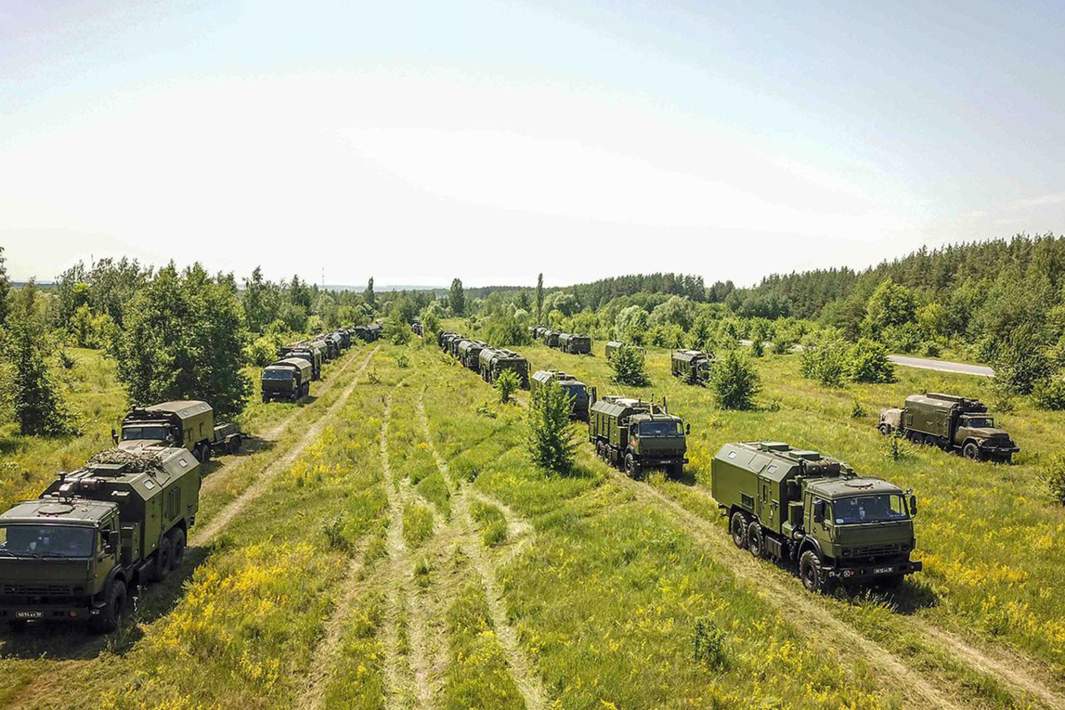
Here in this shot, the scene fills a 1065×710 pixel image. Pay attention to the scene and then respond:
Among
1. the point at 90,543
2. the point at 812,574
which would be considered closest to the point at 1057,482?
the point at 812,574

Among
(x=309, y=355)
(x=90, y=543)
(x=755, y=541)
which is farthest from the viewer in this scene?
(x=309, y=355)

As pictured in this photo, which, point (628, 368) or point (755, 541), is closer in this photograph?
point (755, 541)

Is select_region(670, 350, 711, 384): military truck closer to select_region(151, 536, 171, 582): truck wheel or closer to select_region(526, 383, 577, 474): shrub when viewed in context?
select_region(526, 383, 577, 474): shrub

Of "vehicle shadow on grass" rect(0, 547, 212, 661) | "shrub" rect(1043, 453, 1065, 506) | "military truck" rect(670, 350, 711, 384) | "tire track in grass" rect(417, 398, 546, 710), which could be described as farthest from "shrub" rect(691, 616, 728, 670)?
"military truck" rect(670, 350, 711, 384)

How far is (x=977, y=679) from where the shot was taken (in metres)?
13.4

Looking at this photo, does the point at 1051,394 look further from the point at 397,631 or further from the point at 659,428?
the point at 397,631

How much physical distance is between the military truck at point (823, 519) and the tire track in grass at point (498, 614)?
28.0ft

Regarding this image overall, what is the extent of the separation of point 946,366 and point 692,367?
30890mm

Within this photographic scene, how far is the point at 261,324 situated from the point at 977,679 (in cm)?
11150

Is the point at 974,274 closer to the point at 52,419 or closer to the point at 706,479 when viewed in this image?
the point at 706,479

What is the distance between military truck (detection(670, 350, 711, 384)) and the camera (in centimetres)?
6281

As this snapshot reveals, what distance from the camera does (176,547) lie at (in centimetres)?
1988

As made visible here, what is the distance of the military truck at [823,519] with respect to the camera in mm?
17016

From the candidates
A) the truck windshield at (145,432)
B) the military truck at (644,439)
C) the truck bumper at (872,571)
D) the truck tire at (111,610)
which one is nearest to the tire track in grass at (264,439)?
the truck windshield at (145,432)
